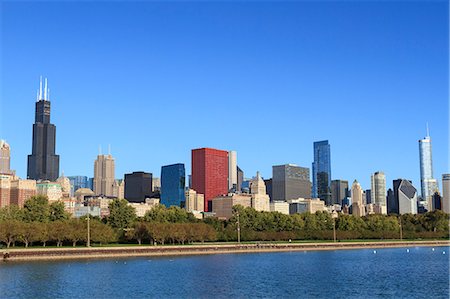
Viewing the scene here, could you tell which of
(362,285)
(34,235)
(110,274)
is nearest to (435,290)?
(362,285)

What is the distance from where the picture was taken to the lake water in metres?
62.0

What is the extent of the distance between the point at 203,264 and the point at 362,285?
31.4 meters

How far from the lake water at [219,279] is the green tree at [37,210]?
50.5 metres

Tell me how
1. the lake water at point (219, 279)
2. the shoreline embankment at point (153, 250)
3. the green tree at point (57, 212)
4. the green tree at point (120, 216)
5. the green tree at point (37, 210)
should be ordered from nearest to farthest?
the lake water at point (219, 279) → the shoreline embankment at point (153, 250) → the green tree at point (37, 210) → the green tree at point (57, 212) → the green tree at point (120, 216)

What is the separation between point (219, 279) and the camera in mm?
73875

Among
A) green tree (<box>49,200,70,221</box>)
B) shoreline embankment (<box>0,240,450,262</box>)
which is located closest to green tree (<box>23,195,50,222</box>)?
green tree (<box>49,200,70,221</box>)

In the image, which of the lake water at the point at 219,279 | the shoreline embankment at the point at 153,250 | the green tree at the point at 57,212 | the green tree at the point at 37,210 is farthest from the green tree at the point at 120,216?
the lake water at the point at 219,279

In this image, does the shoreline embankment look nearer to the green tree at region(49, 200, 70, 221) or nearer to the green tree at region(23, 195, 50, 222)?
the green tree at region(23, 195, 50, 222)

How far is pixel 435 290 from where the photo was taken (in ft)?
213

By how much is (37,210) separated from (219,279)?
85.0 m

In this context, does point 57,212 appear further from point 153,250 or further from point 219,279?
point 219,279

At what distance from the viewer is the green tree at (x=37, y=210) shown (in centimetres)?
14350

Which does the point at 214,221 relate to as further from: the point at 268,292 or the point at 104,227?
the point at 268,292

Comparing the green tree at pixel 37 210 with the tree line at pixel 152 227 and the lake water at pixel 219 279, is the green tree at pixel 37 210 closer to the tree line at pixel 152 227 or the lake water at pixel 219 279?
the tree line at pixel 152 227
